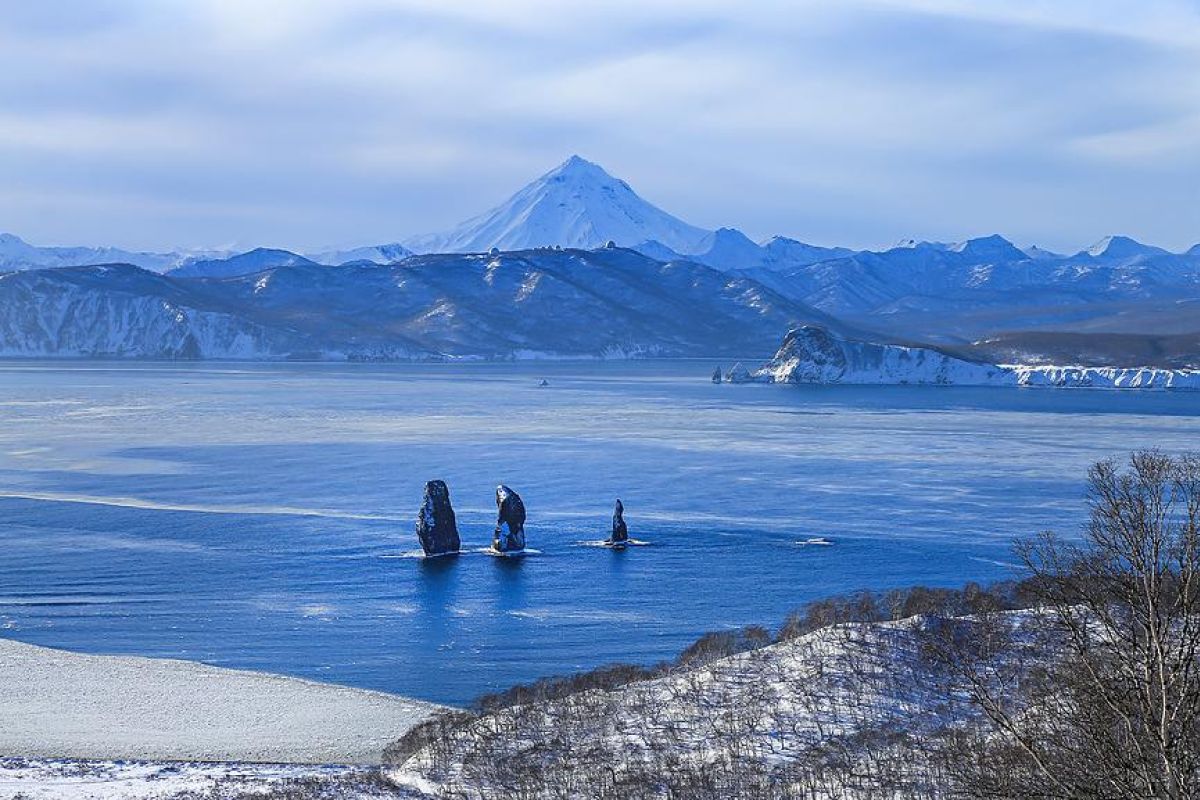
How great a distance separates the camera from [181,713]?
34.7m

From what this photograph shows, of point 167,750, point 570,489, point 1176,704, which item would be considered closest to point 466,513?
point 570,489

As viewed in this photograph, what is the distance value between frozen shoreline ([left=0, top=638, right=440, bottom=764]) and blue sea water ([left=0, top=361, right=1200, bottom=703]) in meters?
1.73

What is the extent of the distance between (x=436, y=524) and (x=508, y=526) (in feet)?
10.8

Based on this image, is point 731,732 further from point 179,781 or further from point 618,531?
point 618,531

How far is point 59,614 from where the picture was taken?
45656 millimetres

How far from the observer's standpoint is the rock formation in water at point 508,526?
192 feet

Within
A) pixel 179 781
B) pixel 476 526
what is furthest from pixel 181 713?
pixel 476 526

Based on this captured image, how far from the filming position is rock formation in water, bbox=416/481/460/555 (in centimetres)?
5831

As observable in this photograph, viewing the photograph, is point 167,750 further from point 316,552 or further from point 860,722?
point 316,552

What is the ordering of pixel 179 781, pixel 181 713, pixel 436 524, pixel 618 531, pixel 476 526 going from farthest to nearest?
pixel 476 526, pixel 618 531, pixel 436 524, pixel 181 713, pixel 179 781

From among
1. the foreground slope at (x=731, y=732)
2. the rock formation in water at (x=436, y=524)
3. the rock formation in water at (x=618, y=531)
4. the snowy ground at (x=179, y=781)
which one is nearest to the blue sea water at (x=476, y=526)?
the rock formation in water at (x=436, y=524)

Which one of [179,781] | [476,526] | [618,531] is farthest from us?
[476,526]

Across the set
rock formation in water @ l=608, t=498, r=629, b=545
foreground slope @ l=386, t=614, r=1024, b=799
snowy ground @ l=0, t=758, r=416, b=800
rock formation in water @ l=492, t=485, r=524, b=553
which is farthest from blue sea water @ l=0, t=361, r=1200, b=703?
snowy ground @ l=0, t=758, r=416, b=800

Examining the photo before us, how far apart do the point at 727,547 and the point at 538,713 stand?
2906 cm
